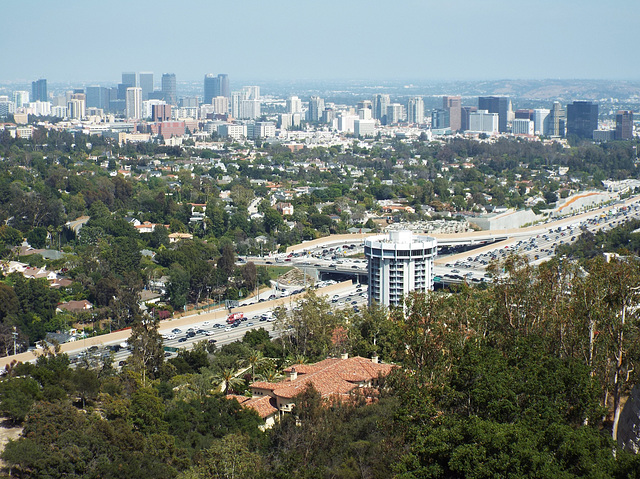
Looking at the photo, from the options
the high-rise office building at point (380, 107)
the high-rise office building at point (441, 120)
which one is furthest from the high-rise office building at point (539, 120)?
the high-rise office building at point (380, 107)

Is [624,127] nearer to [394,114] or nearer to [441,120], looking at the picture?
[441,120]

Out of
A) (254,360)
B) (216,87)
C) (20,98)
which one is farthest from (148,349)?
(216,87)

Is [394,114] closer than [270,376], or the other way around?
[270,376]

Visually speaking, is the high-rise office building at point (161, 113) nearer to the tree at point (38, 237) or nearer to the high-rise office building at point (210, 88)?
the high-rise office building at point (210, 88)

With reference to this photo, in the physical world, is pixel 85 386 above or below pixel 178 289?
above

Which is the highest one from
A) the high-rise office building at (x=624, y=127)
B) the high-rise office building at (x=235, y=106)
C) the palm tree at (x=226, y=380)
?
the high-rise office building at (x=235, y=106)

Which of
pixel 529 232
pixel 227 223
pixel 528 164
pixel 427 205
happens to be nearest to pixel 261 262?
pixel 227 223

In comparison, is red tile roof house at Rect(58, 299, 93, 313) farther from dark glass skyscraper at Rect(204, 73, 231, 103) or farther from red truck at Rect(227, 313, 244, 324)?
dark glass skyscraper at Rect(204, 73, 231, 103)

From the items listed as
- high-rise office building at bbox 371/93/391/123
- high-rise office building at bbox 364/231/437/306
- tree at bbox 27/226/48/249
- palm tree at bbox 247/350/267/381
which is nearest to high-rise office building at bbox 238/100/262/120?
high-rise office building at bbox 371/93/391/123
